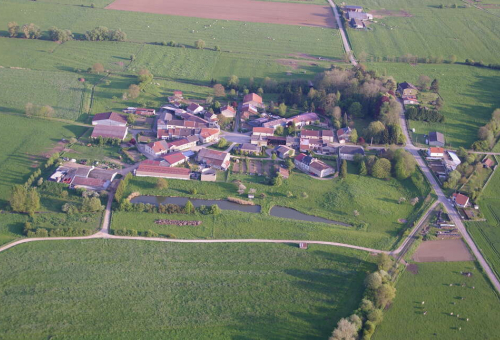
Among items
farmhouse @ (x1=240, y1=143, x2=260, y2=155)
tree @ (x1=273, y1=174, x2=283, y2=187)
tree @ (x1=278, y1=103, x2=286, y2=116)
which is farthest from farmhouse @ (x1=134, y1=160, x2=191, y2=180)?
tree @ (x1=278, y1=103, x2=286, y2=116)

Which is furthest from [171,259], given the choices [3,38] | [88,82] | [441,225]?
[3,38]

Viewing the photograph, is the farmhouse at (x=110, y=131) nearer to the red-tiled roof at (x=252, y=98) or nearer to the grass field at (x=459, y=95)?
the red-tiled roof at (x=252, y=98)

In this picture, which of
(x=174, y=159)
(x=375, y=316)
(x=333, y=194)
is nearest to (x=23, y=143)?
(x=174, y=159)

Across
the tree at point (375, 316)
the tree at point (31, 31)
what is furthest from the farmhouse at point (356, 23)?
the tree at point (375, 316)

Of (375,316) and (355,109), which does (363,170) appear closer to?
(355,109)

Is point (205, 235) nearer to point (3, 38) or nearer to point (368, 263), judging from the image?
point (368, 263)

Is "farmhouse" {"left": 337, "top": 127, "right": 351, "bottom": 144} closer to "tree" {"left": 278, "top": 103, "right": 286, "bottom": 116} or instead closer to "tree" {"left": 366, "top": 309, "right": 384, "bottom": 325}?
"tree" {"left": 278, "top": 103, "right": 286, "bottom": 116}
